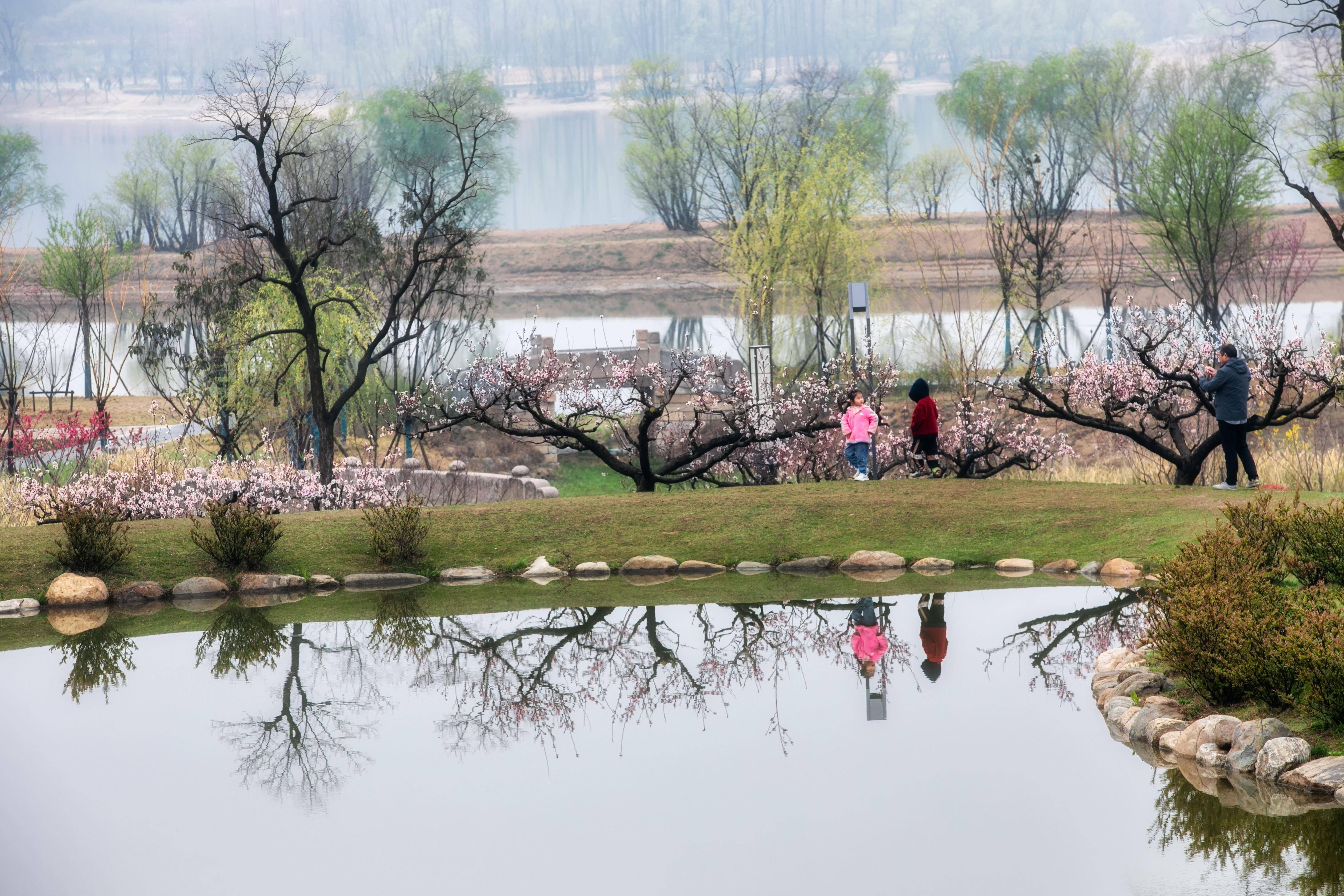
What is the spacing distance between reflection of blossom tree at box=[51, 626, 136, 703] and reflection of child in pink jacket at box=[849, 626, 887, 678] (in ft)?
22.1

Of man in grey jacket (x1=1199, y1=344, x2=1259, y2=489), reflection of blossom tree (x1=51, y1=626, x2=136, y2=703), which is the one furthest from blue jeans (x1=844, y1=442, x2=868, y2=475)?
reflection of blossom tree (x1=51, y1=626, x2=136, y2=703)

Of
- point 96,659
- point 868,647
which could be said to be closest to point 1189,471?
point 868,647

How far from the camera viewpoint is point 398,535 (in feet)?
56.2

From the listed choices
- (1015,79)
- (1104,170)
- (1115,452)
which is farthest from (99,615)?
(1015,79)

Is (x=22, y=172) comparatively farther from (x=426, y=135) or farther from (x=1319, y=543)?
→ (x=1319, y=543)

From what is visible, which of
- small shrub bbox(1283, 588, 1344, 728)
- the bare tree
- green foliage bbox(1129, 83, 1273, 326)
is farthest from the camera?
green foliage bbox(1129, 83, 1273, 326)

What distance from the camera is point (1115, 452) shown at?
32.5 m

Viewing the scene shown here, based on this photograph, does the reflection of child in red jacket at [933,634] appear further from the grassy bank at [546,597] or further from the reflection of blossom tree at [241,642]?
the reflection of blossom tree at [241,642]

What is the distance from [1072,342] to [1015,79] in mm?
31509

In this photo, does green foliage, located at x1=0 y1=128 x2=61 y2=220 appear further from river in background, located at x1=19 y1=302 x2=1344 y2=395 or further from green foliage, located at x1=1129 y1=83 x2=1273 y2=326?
green foliage, located at x1=1129 y1=83 x2=1273 y2=326

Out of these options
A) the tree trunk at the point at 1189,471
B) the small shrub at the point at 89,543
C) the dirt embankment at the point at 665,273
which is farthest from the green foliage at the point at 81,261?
the tree trunk at the point at 1189,471

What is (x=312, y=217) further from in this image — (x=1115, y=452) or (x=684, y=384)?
(x=1115, y=452)

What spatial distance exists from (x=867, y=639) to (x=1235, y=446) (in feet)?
26.3

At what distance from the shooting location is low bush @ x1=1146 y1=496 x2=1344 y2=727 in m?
8.63
